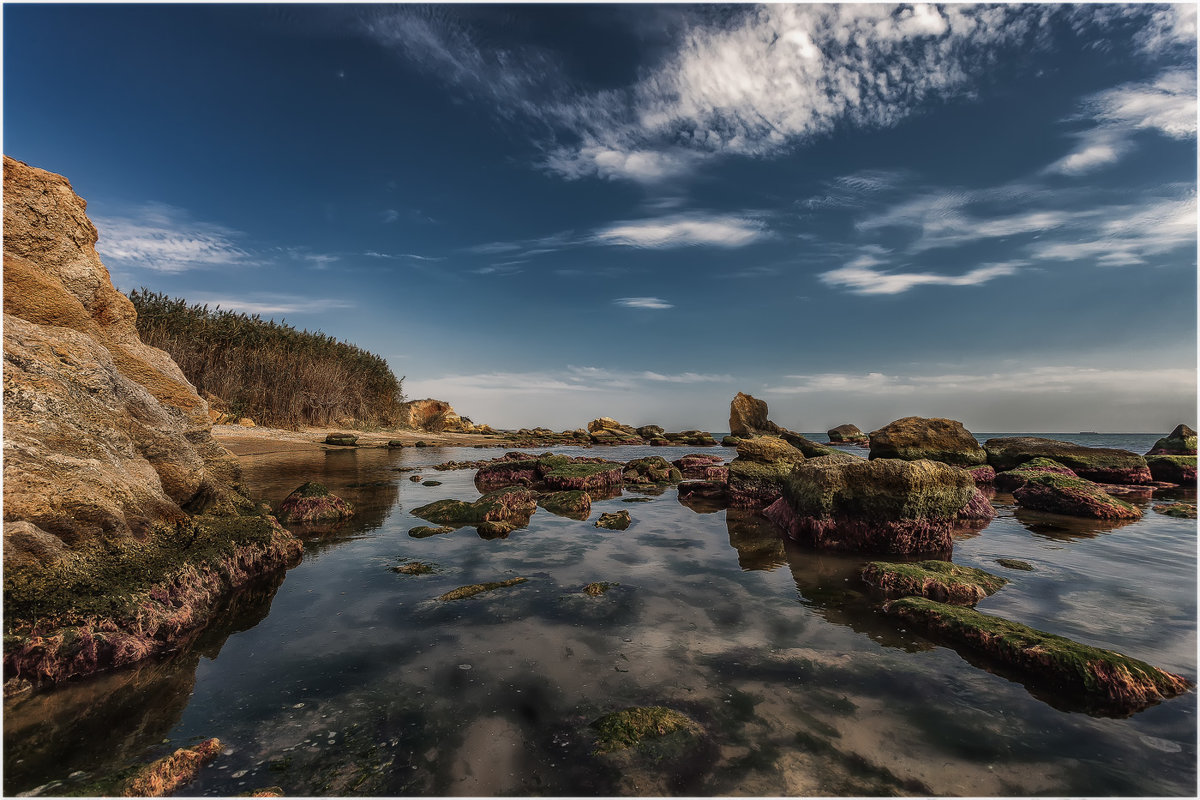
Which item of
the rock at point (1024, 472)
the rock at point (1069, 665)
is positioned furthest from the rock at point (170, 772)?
the rock at point (1024, 472)

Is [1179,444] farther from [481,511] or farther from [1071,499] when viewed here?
[481,511]

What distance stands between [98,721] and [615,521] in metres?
10.8

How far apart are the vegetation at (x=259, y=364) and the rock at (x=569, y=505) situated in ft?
123

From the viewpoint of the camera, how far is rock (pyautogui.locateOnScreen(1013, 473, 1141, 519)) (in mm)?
16281

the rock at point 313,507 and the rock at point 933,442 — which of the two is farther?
the rock at point 933,442

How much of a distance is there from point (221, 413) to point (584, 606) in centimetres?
4144

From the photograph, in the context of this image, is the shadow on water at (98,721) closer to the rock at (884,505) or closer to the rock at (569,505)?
the rock at (569,505)

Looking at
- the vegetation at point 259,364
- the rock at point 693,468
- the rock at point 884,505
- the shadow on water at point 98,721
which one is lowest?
the rock at point 693,468

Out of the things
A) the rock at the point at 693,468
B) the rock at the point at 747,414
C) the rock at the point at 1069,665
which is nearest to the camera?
the rock at the point at 1069,665

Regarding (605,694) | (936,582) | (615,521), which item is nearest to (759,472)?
(615,521)

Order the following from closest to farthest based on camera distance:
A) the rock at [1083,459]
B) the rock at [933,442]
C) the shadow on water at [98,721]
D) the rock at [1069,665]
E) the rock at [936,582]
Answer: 1. the shadow on water at [98,721]
2. the rock at [1069,665]
3. the rock at [936,582]
4. the rock at [1083,459]
5. the rock at [933,442]

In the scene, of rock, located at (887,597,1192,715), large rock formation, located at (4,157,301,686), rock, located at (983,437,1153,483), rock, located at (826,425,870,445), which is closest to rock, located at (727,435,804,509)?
rock, located at (887,597,1192,715)

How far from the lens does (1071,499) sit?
1716 cm

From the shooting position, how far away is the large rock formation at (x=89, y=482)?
16.1 ft
